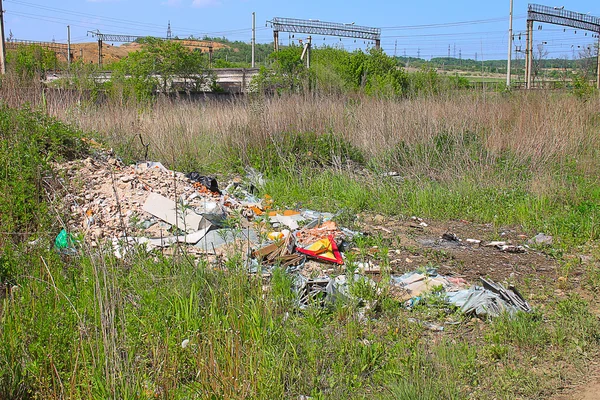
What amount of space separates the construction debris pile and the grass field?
22 centimetres

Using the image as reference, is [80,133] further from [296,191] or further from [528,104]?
[528,104]

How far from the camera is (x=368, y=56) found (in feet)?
69.7

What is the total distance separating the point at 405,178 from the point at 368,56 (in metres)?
13.3

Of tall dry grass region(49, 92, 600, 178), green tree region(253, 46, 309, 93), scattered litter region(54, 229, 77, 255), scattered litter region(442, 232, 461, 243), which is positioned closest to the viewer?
scattered litter region(54, 229, 77, 255)

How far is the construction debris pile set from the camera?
453 cm

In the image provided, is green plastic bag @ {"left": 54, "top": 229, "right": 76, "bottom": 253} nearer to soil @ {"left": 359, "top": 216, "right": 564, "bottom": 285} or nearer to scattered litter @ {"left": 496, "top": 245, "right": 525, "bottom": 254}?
soil @ {"left": 359, "top": 216, "right": 564, "bottom": 285}

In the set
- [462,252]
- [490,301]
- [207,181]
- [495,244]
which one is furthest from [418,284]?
[207,181]

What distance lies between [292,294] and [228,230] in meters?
1.08

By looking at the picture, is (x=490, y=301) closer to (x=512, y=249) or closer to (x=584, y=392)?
(x=584, y=392)

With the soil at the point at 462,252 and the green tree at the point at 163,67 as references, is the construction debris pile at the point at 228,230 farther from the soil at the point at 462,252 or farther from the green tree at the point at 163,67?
the green tree at the point at 163,67

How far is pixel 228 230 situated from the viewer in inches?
203

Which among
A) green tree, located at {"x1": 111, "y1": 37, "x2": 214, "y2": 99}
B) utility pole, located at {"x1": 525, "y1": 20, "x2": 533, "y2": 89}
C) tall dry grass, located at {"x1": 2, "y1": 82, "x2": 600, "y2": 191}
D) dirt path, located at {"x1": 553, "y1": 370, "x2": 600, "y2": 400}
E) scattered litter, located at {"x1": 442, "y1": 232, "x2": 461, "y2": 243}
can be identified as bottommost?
dirt path, located at {"x1": 553, "y1": 370, "x2": 600, "y2": 400}

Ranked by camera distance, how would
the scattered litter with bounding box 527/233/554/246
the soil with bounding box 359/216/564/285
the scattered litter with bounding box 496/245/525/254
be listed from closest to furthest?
the soil with bounding box 359/216/564/285 → the scattered litter with bounding box 496/245/525/254 → the scattered litter with bounding box 527/233/554/246

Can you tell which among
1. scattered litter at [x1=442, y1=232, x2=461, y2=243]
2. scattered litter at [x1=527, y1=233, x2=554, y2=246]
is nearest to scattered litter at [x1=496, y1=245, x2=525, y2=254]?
scattered litter at [x1=527, y1=233, x2=554, y2=246]
